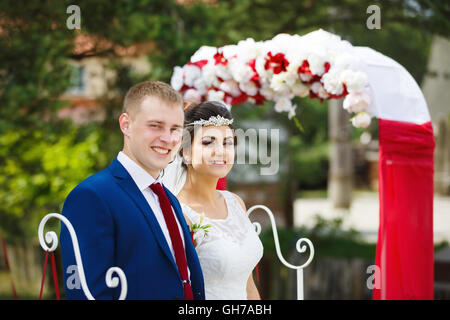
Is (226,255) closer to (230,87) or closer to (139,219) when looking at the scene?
(139,219)

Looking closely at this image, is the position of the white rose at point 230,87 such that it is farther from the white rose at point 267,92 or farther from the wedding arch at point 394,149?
the wedding arch at point 394,149

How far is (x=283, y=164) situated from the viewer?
10.2 metres

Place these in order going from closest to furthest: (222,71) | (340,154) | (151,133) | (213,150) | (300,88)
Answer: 1. (151,133)
2. (213,150)
3. (300,88)
4. (222,71)
5. (340,154)

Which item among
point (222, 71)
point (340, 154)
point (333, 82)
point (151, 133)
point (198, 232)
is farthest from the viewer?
point (340, 154)

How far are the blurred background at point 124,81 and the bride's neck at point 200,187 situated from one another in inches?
137

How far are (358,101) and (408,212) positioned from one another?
78 cm

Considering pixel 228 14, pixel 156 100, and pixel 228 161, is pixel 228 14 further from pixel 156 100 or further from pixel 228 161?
pixel 156 100

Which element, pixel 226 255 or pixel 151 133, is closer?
pixel 151 133

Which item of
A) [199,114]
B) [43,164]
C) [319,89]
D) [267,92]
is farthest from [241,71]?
[43,164]

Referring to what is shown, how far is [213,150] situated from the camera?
289cm

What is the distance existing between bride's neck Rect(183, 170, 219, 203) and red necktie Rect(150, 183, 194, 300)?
0.69 metres

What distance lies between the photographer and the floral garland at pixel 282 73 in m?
3.45

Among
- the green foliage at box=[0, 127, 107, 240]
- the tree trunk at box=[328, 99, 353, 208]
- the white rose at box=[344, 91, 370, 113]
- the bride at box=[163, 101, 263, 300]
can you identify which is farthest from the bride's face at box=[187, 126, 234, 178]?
the tree trunk at box=[328, 99, 353, 208]
